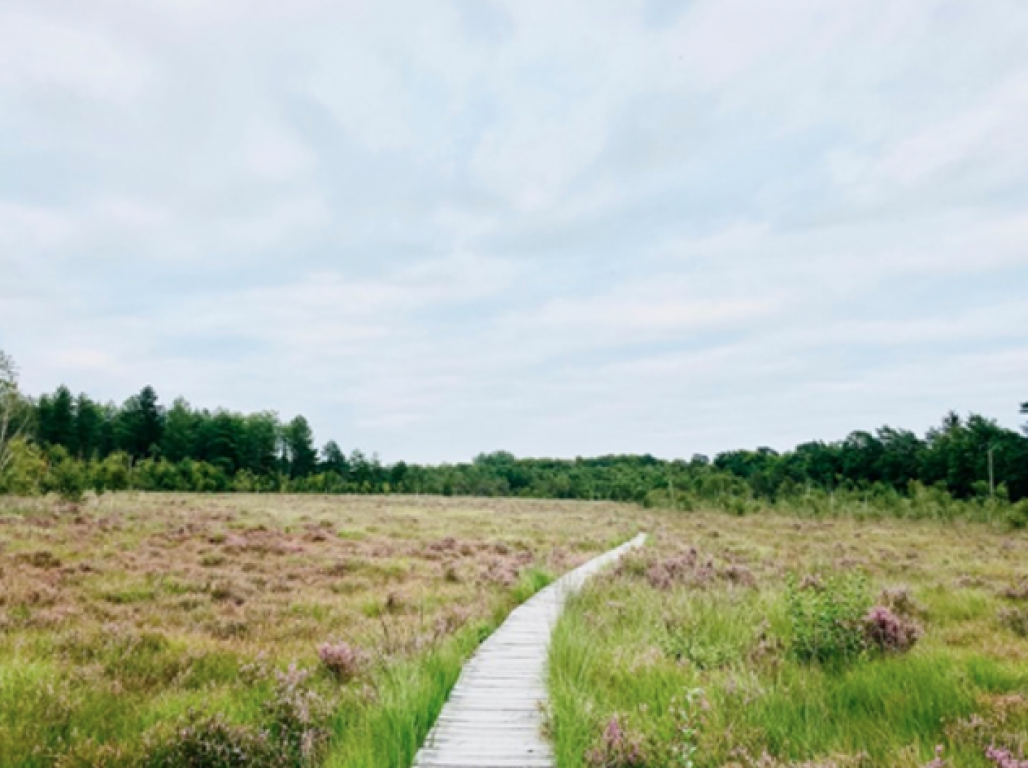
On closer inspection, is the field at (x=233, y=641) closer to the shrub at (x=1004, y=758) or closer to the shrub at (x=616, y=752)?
the shrub at (x=616, y=752)

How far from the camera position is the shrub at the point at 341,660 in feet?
22.8

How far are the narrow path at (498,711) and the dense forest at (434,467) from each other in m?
31.9

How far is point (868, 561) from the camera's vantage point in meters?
18.9

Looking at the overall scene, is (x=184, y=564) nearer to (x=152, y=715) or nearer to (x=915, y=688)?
(x=152, y=715)

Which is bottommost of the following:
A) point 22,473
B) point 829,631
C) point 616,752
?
point 616,752

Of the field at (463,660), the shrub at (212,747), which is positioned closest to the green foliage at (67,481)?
the field at (463,660)

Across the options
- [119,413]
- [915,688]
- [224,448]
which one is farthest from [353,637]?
[119,413]

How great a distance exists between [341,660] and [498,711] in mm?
2119

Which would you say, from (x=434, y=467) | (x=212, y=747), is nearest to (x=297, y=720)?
(x=212, y=747)

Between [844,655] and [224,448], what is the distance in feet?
332

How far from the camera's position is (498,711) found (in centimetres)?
598

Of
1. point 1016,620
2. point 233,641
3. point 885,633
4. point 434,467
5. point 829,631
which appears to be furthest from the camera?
point 434,467

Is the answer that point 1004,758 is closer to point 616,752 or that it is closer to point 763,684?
point 763,684

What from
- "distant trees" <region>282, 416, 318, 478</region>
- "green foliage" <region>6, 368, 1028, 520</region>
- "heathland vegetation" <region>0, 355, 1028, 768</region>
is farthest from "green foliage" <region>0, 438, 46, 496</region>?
"distant trees" <region>282, 416, 318, 478</region>
